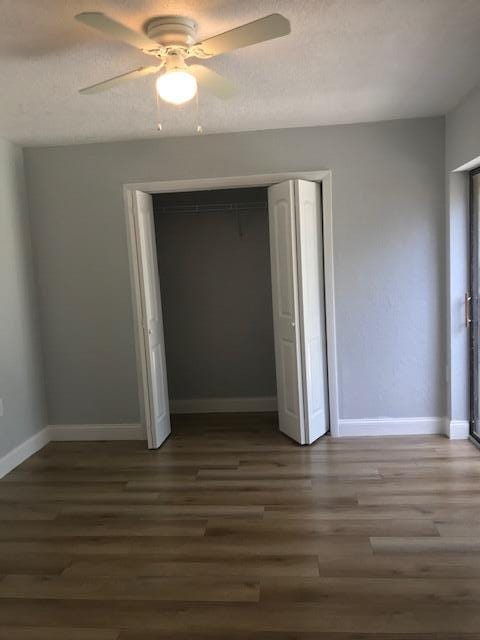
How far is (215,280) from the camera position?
5.41 meters

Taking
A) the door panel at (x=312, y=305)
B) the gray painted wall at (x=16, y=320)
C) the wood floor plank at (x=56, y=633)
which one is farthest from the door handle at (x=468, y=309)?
the gray painted wall at (x=16, y=320)

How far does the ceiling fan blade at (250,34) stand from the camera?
1964 millimetres

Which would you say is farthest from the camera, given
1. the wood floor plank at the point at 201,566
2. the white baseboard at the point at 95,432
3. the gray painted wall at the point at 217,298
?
the gray painted wall at the point at 217,298

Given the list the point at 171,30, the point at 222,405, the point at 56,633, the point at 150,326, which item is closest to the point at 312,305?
the point at 150,326

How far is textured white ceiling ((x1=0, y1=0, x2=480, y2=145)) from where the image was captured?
220 cm

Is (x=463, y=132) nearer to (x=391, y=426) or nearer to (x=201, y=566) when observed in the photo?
(x=391, y=426)

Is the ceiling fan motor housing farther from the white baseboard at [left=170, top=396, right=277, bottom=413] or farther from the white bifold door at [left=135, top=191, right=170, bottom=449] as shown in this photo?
the white baseboard at [left=170, top=396, right=277, bottom=413]

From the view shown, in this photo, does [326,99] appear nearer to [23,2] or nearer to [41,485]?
[23,2]

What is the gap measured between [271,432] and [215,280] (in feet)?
5.42

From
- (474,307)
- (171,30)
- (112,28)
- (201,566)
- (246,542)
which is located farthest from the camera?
(474,307)

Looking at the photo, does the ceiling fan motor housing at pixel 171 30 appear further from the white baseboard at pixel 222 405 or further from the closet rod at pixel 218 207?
the white baseboard at pixel 222 405

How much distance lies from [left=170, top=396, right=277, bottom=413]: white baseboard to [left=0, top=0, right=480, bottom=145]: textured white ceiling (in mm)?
2660

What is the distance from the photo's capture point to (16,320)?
14.1ft

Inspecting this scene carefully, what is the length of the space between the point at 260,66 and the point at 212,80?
0.37 m
